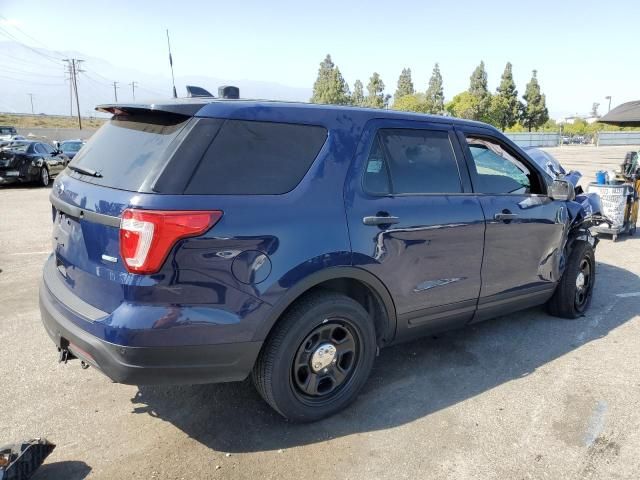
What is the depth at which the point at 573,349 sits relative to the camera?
4.05 metres

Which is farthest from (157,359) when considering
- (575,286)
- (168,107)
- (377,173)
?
(575,286)

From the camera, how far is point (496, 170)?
3.97 m

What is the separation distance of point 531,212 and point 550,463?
2058 mm

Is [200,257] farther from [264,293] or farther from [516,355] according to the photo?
[516,355]

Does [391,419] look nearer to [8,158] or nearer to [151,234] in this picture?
[151,234]

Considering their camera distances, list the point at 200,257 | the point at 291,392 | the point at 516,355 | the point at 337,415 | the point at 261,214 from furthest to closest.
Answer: the point at 516,355 < the point at 337,415 < the point at 291,392 < the point at 261,214 < the point at 200,257

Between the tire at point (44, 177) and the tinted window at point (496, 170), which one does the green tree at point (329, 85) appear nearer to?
the tire at point (44, 177)

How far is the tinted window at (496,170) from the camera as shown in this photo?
377cm

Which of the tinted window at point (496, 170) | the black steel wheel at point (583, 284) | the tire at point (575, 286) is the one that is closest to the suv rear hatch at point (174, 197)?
the tinted window at point (496, 170)

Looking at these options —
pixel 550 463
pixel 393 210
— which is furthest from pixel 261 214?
pixel 550 463

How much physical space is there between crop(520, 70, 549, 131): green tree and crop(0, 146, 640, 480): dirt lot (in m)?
75.0

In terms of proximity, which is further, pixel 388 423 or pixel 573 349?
pixel 573 349

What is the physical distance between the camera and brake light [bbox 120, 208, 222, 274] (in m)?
2.30

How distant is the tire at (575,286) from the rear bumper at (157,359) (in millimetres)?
3279
